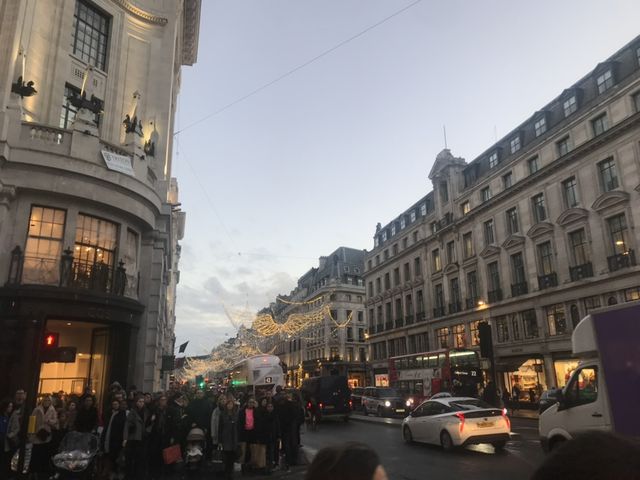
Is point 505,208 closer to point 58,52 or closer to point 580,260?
point 580,260

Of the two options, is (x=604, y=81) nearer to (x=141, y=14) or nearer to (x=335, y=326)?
(x=141, y=14)

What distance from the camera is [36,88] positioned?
64.2 feet

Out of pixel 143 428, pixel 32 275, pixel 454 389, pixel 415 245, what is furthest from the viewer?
pixel 415 245

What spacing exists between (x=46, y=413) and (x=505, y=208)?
36779 millimetres

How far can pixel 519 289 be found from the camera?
38.7 metres

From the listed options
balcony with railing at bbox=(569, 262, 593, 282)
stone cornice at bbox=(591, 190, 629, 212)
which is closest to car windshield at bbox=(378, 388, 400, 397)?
balcony with railing at bbox=(569, 262, 593, 282)

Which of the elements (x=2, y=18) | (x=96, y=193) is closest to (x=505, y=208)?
(x=96, y=193)

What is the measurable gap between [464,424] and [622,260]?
839 inches

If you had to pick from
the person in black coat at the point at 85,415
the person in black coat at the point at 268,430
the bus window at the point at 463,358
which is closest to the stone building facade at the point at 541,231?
the bus window at the point at 463,358

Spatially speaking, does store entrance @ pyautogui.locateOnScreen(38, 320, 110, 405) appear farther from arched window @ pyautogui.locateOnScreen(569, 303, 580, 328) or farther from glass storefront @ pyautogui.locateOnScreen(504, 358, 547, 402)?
glass storefront @ pyautogui.locateOnScreen(504, 358, 547, 402)

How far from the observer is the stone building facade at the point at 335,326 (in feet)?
257

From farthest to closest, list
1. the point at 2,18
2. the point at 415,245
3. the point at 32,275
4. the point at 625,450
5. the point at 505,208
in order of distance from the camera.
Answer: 1. the point at 415,245
2. the point at 505,208
3. the point at 2,18
4. the point at 32,275
5. the point at 625,450

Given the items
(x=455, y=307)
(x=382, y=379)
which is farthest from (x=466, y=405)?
(x=382, y=379)

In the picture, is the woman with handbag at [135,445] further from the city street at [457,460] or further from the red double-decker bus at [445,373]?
the red double-decker bus at [445,373]
